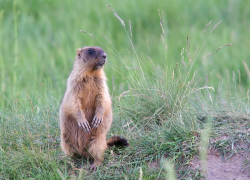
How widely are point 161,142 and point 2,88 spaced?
4804mm

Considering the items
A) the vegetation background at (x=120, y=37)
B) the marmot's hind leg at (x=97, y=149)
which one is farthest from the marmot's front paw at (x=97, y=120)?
the vegetation background at (x=120, y=37)

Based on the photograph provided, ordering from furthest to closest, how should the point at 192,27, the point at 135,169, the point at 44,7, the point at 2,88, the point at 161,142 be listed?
1. the point at 44,7
2. the point at 192,27
3. the point at 2,88
4. the point at 161,142
5. the point at 135,169

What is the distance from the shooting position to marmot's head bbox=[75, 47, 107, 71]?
16.7ft

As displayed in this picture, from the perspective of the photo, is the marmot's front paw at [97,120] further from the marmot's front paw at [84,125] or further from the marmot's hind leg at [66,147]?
the marmot's hind leg at [66,147]

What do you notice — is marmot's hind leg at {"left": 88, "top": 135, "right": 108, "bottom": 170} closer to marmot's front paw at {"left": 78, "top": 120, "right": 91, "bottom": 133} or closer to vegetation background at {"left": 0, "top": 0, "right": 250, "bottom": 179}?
marmot's front paw at {"left": 78, "top": 120, "right": 91, "bottom": 133}

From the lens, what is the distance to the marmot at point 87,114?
473 cm

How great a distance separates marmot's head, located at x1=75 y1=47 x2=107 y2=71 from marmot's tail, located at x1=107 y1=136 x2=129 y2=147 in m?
0.86

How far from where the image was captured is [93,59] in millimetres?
5109

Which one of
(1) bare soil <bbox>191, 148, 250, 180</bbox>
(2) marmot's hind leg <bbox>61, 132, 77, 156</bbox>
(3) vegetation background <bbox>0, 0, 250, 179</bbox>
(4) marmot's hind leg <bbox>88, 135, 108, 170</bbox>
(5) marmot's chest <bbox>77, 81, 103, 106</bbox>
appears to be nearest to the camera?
(1) bare soil <bbox>191, 148, 250, 180</bbox>

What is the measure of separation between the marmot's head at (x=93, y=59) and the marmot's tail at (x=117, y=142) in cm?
86

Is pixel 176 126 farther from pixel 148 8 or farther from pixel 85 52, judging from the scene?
pixel 148 8

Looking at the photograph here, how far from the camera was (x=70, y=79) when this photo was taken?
504 cm

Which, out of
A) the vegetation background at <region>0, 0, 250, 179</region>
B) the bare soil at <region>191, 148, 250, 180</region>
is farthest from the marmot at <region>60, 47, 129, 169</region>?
the vegetation background at <region>0, 0, 250, 179</region>

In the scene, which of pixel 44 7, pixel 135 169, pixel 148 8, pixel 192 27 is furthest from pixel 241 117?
pixel 44 7
